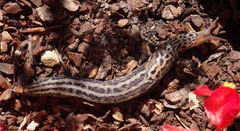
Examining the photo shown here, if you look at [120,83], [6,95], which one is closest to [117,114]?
[120,83]

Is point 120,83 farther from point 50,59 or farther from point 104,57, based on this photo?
point 50,59

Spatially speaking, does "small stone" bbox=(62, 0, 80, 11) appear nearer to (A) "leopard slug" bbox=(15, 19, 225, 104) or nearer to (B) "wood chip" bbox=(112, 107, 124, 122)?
(A) "leopard slug" bbox=(15, 19, 225, 104)

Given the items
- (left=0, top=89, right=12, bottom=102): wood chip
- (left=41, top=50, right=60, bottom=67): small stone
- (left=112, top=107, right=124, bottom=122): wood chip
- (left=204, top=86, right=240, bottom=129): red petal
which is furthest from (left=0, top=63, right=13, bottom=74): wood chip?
(left=204, top=86, right=240, bottom=129): red petal

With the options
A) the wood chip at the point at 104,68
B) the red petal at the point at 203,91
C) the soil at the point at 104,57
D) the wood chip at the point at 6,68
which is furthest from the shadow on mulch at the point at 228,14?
the wood chip at the point at 6,68

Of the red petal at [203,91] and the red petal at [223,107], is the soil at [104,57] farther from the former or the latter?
the red petal at [223,107]

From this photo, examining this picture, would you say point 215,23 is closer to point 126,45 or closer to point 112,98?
point 126,45

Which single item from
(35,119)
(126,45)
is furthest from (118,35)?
(35,119)
